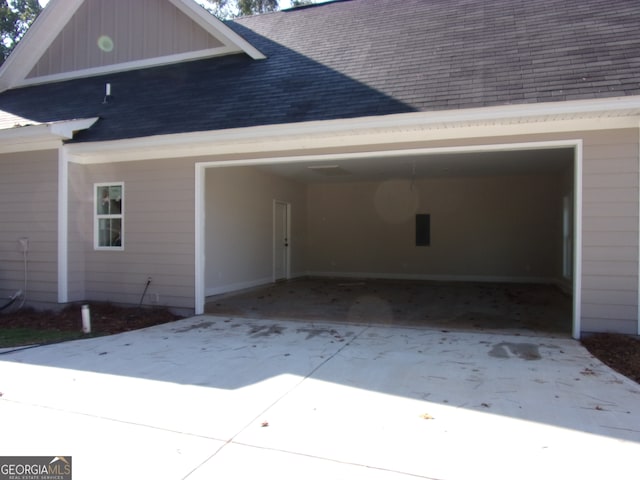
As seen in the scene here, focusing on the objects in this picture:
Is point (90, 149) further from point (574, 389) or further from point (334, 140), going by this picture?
point (574, 389)

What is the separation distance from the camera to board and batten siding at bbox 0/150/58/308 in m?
8.09

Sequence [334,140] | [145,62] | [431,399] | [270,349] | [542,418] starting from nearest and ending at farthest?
[542,418] < [431,399] < [270,349] < [334,140] < [145,62]

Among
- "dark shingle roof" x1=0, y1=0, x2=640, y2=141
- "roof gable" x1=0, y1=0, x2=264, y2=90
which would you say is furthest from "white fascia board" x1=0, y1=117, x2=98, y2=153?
"roof gable" x1=0, y1=0, x2=264, y2=90

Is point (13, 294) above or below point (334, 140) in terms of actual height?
below

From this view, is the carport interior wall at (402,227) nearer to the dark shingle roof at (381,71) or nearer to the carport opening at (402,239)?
the carport opening at (402,239)

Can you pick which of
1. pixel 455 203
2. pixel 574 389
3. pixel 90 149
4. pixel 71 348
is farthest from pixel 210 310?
pixel 455 203

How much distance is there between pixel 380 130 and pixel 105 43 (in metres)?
7.68

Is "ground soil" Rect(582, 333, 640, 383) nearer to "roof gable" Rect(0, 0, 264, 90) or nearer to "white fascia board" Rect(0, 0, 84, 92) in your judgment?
"roof gable" Rect(0, 0, 264, 90)

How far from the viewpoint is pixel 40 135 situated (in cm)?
759

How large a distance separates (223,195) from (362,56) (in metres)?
4.23

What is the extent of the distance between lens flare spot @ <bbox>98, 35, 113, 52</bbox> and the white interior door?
5.47 meters

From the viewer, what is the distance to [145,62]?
10.0 m

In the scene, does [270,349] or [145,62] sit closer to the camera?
[270,349]

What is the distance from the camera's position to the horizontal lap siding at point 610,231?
574 centimetres
